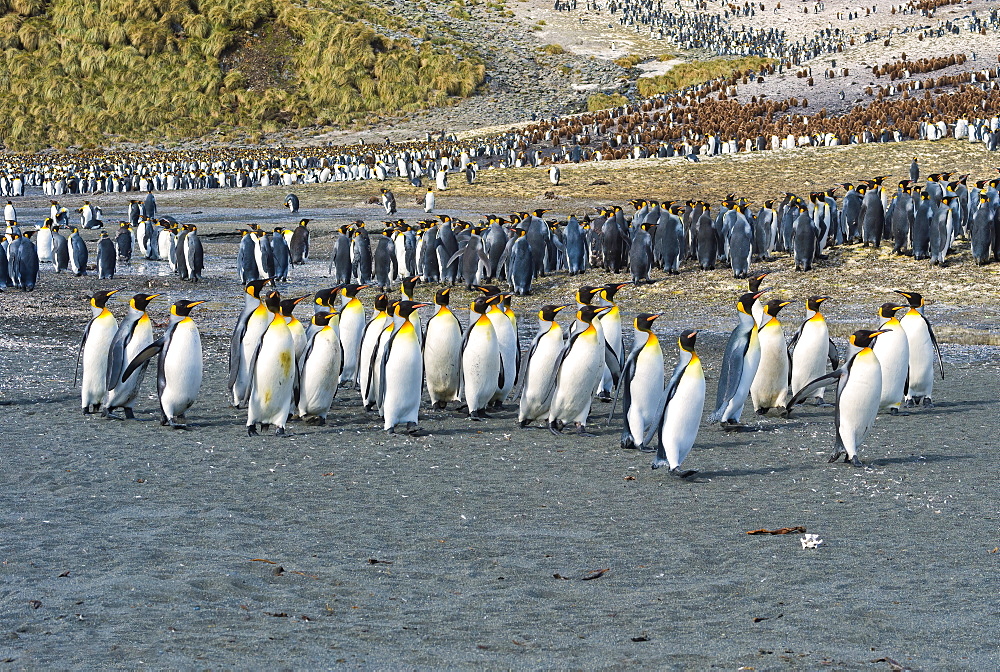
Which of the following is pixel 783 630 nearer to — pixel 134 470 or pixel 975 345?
pixel 134 470

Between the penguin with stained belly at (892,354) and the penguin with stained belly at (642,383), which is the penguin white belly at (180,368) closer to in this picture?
the penguin with stained belly at (642,383)

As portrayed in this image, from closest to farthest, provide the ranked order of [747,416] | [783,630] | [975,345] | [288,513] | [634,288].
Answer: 1. [783,630]
2. [288,513]
3. [747,416]
4. [975,345]
5. [634,288]

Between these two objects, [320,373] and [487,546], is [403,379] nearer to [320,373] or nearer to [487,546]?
[320,373]

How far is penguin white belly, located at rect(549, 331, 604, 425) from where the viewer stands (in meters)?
7.82

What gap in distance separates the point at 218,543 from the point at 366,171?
116 feet

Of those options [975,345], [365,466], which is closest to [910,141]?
[975,345]

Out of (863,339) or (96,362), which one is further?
(96,362)

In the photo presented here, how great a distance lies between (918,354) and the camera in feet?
28.2

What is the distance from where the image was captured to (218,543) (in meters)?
5.35

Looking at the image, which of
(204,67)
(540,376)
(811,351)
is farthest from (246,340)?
(204,67)

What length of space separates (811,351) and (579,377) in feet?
6.71

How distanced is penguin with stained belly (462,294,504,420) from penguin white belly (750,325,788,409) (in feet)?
6.54

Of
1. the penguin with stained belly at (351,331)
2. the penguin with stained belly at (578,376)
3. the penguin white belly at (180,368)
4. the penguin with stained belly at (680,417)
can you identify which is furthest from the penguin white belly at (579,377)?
the penguin white belly at (180,368)

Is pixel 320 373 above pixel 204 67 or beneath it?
beneath
